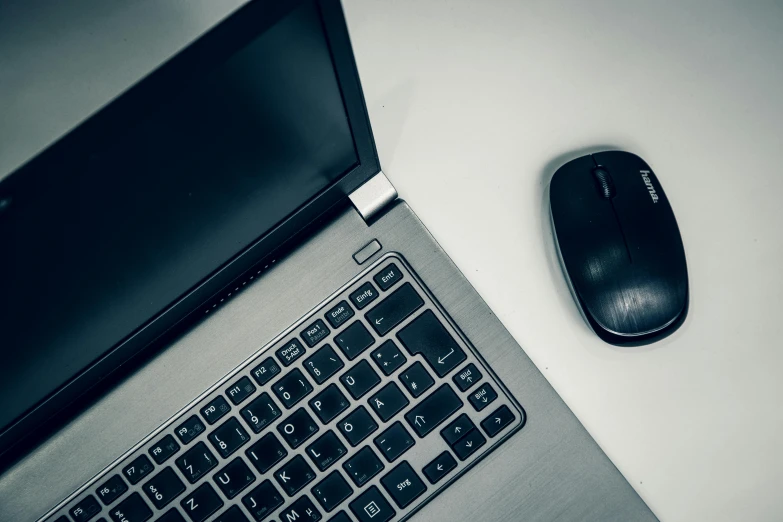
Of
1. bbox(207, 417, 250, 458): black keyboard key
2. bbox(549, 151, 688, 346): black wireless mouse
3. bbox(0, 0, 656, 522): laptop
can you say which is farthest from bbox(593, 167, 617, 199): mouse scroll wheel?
bbox(207, 417, 250, 458): black keyboard key

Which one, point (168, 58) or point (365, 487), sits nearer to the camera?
point (168, 58)

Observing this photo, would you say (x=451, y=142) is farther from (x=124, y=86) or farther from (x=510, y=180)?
(x=124, y=86)

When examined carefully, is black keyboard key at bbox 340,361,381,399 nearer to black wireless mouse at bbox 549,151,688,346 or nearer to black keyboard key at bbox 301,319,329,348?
black keyboard key at bbox 301,319,329,348

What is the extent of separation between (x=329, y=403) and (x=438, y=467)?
0.31ft

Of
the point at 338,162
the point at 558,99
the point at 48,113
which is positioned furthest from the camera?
the point at 558,99

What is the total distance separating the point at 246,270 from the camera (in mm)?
489

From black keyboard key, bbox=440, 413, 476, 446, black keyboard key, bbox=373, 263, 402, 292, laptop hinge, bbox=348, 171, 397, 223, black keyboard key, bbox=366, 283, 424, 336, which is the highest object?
laptop hinge, bbox=348, 171, 397, 223

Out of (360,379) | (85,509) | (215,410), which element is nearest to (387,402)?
(360,379)

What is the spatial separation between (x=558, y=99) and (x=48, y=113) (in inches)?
16.7

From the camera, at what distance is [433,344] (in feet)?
1.53

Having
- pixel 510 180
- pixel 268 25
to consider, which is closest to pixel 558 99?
pixel 510 180

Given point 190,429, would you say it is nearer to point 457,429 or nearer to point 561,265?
→ point 457,429

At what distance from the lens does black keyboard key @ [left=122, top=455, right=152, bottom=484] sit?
46 centimetres

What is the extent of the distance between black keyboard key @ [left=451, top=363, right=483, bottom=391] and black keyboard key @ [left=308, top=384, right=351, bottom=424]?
8cm
